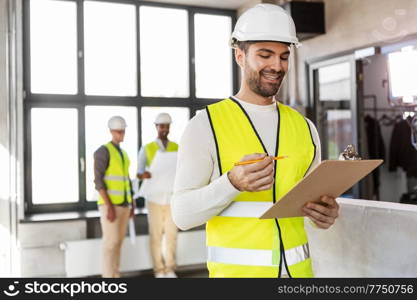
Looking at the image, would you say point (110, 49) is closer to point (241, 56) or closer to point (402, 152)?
point (402, 152)

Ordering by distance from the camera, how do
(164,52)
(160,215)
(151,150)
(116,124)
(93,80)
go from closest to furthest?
(116,124) → (160,215) → (151,150) → (93,80) → (164,52)

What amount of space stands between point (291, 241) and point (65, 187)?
4.31 m

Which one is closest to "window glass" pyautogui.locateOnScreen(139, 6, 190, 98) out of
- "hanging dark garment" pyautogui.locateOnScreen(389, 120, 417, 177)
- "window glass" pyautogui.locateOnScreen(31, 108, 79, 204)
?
"window glass" pyautogui.locateOnScreen(31, 108, 79, 204)

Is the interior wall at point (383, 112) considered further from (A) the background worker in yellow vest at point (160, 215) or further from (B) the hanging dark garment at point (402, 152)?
(A) the background worker in yellow vest at point (160, 215)

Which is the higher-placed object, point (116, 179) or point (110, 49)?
point (110, 49)

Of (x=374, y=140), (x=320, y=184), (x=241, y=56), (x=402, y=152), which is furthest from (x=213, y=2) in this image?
(x=320, y=184)

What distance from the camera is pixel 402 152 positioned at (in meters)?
5.11

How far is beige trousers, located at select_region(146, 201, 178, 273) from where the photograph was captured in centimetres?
490

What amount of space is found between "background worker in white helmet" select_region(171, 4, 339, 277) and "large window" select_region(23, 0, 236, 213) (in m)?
3.58

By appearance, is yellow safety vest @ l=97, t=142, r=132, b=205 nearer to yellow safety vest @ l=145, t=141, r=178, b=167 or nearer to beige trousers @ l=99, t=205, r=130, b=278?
beige trousers @ l=99, t=205, r=130, b=278

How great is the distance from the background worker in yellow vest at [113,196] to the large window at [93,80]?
0.78 meters

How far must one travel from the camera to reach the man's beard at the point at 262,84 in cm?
134

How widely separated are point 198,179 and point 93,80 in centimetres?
439

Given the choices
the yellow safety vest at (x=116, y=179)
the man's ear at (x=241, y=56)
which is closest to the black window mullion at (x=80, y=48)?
the yellow safety vest at (x=116, y=179)
